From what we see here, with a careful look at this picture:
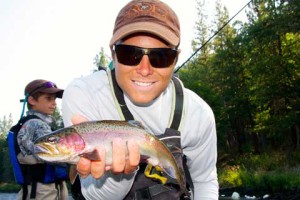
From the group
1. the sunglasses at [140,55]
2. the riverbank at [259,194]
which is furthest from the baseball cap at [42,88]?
the riverbank at [259,194]

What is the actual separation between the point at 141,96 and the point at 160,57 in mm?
321

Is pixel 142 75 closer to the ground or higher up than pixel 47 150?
higher up

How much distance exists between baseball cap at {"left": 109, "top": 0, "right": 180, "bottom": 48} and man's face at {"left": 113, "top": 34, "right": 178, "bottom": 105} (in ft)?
0.29

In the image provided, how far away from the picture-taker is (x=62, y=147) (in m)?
2.26

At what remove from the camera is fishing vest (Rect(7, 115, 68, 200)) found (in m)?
5.66

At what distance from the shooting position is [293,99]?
119ft

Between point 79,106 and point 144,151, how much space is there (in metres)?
0.72

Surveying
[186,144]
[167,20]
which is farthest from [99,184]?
[167,20]

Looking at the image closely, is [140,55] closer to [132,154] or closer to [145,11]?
[145,11]

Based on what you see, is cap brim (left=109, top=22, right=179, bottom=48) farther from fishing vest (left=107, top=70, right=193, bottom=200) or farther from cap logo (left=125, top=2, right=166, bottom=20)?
fishing vest (left=107, top=70, right=193, bottom=200)

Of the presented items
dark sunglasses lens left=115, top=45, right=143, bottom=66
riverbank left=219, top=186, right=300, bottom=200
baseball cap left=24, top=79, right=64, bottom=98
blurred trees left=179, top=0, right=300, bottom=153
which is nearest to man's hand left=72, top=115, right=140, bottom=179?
dark sunglasses lens left=115, top=45, right=143, bottom=66

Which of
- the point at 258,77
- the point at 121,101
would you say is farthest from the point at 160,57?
the point at 258,77

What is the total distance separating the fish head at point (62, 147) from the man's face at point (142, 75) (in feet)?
2.38

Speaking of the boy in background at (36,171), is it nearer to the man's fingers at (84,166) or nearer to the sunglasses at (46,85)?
the sunglasses at (46,85)
